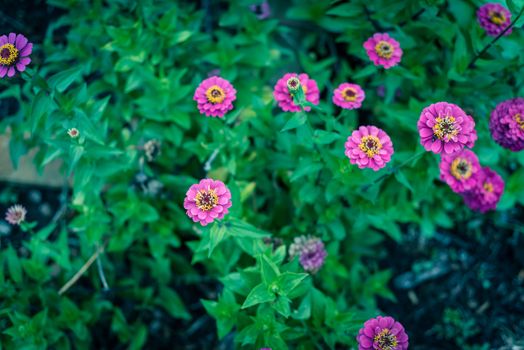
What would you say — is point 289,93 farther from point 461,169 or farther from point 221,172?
point 461,169

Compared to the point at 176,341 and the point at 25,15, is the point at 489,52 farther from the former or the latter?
the point at 25,15

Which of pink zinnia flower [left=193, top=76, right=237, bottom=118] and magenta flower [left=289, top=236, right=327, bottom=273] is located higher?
pink zinnia flower [left=193, top=76, right=237, bottom=118]

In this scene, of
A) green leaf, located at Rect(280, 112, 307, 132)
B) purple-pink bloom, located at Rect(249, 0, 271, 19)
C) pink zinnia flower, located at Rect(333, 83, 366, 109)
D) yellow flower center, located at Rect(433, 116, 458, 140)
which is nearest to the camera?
yellow flower center, located at Rect(433, 116, 458, 140)

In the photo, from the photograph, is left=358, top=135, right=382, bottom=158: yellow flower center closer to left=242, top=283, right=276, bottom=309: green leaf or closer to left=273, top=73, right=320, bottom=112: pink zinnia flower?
left=273, top=73, right=320, bottom=112: pink zinnia flower

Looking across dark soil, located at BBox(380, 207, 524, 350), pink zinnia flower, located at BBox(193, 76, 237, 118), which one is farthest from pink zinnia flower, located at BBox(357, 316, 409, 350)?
dark soil, located at BBox(380, 207, 524, 350)

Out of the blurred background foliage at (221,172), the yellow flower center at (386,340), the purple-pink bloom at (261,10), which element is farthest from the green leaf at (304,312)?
the purple-pink bloom at (261,10)

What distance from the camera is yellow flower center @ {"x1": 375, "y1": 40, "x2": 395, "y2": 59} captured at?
2029mm

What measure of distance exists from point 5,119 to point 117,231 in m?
0.93

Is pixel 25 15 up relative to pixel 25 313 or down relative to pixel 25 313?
up

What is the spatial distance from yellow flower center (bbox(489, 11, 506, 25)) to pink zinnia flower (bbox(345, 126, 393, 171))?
0.93 m

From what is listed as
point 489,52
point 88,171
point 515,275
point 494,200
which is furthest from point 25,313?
point 515,275

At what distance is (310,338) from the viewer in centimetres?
217

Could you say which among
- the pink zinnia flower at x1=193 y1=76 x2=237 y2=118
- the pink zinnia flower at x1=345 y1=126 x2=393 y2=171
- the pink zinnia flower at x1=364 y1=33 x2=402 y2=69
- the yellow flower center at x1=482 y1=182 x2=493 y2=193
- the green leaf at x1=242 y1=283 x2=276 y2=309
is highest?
the pink zinnia flower at x1=364 y1=33 x2=402 y2=69

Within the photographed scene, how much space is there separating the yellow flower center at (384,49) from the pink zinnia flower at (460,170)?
0.54 meters
